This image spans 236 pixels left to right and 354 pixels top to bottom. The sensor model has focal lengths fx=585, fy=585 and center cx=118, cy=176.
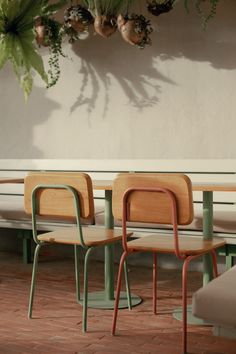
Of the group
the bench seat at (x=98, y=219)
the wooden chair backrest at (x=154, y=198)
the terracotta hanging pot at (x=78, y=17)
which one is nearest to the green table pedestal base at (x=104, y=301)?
the bench seat at (x=98, y=219)

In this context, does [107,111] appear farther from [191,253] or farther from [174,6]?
[191,253]

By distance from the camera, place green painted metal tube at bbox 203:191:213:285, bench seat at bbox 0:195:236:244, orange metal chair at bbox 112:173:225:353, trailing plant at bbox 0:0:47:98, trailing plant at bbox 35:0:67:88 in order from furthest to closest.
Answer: trailing plant at bbox 0:0:47:98 → trailing plant at bbox 35:0:67:88 → bench seat at bbox 0:195:236:244 → green painted metal tube at bbox 203:191:213:285 → orange metal chair at bbox 112:173:225:353

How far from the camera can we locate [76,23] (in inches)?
182

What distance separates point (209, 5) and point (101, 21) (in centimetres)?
84

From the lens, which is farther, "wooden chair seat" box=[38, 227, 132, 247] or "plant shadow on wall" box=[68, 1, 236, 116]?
"plant shadow on wall" box=[68, 1, 236, 116]

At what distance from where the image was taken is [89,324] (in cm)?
309

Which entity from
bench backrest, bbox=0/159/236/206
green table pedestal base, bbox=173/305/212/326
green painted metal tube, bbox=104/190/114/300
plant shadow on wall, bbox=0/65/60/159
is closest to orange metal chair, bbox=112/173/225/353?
green table pedestal base, bbox=173/305/212/326

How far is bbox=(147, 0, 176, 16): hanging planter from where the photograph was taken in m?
4.37

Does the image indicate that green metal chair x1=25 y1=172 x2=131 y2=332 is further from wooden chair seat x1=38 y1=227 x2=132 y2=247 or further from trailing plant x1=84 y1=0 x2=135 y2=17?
trailing plant x1=84 y1=0 x2=135 y2=17

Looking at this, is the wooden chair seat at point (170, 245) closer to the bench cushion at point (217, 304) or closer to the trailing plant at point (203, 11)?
the bench cushion at point (217, 304)

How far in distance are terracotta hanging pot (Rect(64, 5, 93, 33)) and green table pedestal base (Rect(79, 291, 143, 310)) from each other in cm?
215

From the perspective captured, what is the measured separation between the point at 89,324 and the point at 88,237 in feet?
1.50

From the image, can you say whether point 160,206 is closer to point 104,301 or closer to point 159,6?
point 104,301

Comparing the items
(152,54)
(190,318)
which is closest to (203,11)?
(152,54)
